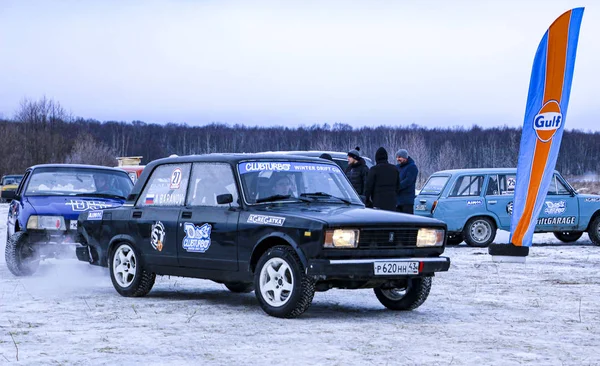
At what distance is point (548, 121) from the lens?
53.1ft

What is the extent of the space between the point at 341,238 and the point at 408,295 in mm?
1395

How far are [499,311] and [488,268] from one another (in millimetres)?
5842

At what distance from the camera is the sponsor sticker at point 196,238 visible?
10.3 meters

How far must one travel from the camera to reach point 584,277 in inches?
567

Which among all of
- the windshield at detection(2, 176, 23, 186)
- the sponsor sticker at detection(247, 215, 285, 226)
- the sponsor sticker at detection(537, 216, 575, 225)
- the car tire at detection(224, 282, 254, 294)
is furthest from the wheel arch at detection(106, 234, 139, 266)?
the windshield at detection(2, 176, 23, 186)

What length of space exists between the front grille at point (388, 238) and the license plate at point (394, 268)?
0.21 metres

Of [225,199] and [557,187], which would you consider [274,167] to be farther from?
[557,187]

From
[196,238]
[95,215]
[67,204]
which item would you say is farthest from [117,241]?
[67,204]

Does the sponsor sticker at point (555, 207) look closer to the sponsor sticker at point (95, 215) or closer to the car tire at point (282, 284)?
the sponsor sticker at point (95, 215)

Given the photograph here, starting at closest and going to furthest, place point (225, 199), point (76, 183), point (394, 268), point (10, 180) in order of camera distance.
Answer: point (394, 268) → point (225, 199) → point (76, 183) → point (10, 180)

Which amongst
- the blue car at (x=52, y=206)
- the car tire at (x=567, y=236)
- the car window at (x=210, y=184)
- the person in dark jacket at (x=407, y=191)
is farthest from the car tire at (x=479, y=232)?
the car window at (x=210, y=184)

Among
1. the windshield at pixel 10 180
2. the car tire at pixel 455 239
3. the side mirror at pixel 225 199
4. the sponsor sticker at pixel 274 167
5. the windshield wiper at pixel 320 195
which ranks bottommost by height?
the windshield at pixel 10 180

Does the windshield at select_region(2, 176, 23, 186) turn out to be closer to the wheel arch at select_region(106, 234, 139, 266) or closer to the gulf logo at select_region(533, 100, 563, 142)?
the gulf logo at select_region(533, 100, 563, 142)

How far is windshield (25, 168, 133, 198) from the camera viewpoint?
14797 millimetres
